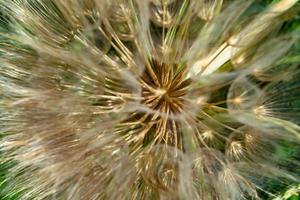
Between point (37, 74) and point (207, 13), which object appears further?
point (37, 74)

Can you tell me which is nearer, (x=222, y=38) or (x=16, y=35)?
(x=222, y=38)

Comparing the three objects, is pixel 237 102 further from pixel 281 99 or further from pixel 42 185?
pixel 42 185

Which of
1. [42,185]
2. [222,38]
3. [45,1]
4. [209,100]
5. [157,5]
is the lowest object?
[42,185]

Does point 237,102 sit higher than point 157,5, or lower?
lower

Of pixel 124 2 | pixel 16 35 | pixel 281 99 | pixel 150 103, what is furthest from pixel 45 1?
pixel 281 99

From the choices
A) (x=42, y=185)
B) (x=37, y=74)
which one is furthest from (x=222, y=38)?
(x=42, y=185)

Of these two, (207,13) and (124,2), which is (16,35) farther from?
(207,13)
